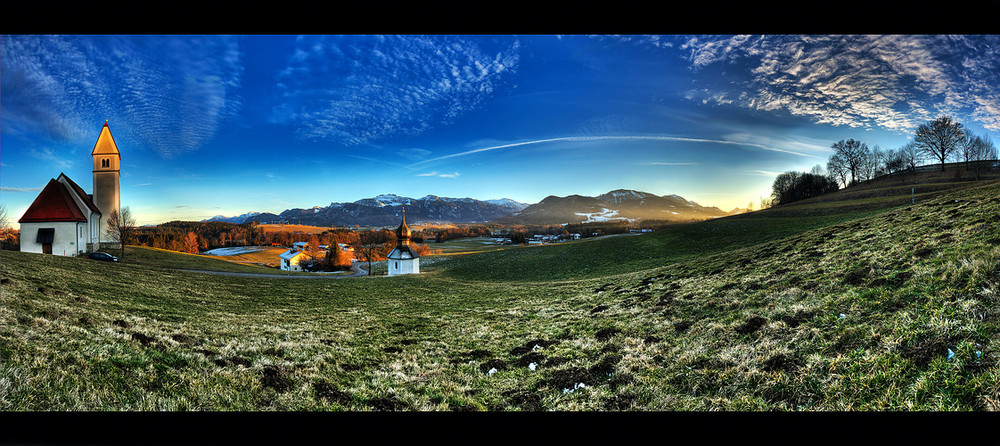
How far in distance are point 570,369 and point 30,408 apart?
637 centimetres

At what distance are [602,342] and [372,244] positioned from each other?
87.0 ft

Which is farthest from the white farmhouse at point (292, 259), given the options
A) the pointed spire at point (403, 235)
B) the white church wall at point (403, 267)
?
the pointed spire at point (403, 235)

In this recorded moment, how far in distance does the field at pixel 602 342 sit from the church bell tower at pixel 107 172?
1215 mm

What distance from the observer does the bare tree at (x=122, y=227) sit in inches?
208

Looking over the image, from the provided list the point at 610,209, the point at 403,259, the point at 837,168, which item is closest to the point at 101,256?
the point at 610,209

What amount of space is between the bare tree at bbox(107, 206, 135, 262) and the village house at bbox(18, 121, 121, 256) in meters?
0.09

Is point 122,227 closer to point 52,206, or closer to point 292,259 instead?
point 52,206

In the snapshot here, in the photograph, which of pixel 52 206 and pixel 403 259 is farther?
pixel 403 259

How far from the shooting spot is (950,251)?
433cm

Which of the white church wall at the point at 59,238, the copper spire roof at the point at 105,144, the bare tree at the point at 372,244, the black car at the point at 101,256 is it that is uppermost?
the copper spire roof at the point at 105,144

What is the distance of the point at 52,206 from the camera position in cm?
502

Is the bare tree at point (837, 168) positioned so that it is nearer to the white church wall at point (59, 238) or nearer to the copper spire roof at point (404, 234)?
the white church wall at point (59, 238)
